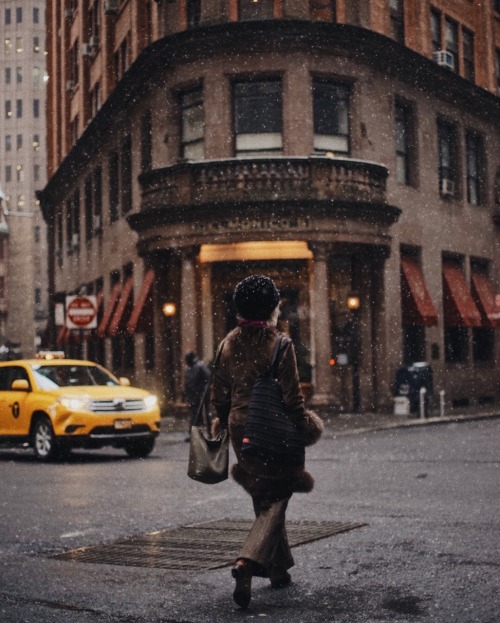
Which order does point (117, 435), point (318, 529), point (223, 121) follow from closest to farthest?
point (318, 529) < point (117, 435) < point (223, 121)

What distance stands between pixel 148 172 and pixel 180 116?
1.86 m

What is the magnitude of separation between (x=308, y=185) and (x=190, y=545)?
1919cm

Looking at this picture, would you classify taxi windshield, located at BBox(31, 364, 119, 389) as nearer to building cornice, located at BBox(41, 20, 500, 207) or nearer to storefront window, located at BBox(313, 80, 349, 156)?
storefront window, located at BBox(313, 80, 349, 156)

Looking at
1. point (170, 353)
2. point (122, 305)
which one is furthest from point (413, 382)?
point (122, 305)

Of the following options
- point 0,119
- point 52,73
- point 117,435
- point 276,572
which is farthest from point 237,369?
point 0,119

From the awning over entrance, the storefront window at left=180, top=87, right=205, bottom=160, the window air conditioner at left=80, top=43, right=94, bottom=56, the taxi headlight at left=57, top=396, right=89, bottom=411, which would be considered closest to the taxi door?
the taxi headlight at left=57, top=396, right=89, bottom=411

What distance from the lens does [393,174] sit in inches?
1163

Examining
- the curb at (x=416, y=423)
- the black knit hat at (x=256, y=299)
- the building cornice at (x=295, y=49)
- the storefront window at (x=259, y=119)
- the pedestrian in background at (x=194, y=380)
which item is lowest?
the curb at (x=416, y=423)

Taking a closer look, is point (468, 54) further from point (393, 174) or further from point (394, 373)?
point (394, 373)

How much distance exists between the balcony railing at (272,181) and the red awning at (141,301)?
2.61 metres

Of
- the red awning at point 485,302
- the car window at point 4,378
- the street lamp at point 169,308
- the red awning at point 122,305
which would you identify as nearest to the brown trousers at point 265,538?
the car window at point 4,378

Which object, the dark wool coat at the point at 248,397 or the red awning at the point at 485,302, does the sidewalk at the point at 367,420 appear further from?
the dark wool coat at the point at 248,397

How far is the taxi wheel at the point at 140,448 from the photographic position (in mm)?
17578

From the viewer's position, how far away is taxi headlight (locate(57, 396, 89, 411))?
1683 cm
